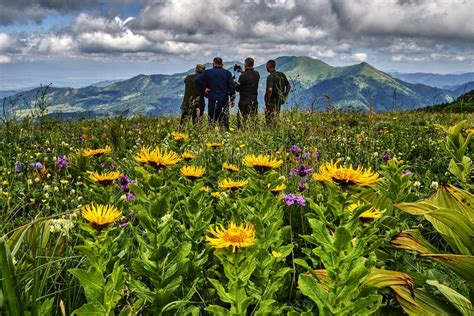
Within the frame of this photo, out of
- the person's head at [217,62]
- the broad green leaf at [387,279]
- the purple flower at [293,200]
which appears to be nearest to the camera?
the broad green leaf at [387,279]

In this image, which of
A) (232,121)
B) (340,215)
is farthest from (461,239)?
(232,121)

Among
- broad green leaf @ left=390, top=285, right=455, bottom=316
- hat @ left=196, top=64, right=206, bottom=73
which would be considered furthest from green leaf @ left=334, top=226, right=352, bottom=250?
hat @ left=196, top=64, right=206, bottom=73

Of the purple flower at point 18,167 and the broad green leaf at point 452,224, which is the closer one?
the broad green leaf at point 452,224

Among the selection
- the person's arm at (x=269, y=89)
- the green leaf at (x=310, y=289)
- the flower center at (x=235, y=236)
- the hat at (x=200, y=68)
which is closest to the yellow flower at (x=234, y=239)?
the flower center at (x=235, y=236)

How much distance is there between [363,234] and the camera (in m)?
1.50

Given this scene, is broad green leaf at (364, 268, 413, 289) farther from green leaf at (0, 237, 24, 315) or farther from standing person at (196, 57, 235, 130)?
standing person at (196, 57, 235, 130)

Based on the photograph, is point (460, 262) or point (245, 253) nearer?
point (245, 253)

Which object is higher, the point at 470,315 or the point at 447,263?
the point at 447,263

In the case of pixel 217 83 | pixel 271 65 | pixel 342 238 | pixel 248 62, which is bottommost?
pixel 342 238

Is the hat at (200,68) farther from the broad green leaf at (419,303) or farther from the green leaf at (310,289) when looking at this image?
the green leaf at (310,289)

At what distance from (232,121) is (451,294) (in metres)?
9.91

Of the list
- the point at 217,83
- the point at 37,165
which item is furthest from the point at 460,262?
the point at 217,83

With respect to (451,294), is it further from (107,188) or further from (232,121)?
(232,121)

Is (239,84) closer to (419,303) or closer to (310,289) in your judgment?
(419,303)
